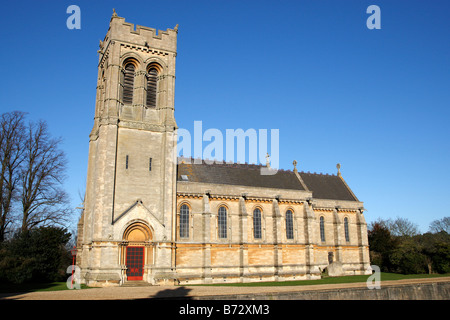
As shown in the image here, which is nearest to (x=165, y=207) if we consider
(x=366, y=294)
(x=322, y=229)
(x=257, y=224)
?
(x=257, y=224)

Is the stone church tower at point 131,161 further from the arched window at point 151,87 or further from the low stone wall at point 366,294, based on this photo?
the low stone wall at point 366,294

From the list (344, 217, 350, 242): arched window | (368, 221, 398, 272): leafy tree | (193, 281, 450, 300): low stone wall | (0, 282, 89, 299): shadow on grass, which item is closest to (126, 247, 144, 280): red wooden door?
(0, 282, 89, 299): shadow on grass

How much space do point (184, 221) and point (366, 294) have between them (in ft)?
55.1

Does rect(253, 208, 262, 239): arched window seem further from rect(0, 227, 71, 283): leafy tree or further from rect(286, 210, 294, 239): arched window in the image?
rect(0, 227, 71, 283): leafy tree

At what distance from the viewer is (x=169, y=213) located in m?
30.4

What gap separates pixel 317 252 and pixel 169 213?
1780 cm

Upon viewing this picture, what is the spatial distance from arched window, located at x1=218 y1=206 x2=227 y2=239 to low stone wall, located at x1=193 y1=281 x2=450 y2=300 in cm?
1532

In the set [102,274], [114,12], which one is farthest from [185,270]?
[114,12]

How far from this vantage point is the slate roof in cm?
3734

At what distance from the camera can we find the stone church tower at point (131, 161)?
1115 inches

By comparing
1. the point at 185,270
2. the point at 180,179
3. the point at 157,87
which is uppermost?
the point at 157,87

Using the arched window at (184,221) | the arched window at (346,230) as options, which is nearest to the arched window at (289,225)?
the arched window at (346,230)

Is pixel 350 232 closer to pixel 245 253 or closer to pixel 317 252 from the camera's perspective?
pixel 317 252

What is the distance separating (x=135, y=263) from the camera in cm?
2881
